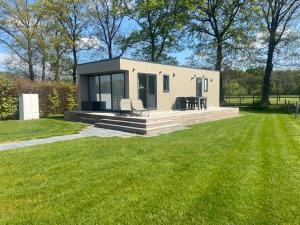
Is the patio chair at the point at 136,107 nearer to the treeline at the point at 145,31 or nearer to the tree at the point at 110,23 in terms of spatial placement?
the treeline at the point at 145,31

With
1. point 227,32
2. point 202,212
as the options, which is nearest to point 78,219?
point 202,212

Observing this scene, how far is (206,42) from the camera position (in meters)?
26.5

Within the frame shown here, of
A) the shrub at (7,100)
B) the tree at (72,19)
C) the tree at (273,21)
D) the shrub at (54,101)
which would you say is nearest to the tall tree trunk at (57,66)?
the tree at (72,19)

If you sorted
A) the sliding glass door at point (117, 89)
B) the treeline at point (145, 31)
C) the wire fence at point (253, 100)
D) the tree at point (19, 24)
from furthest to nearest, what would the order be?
the wire fence at point (253, 100) → the treeline at point (145, 31) → the tree at point (19, 24) → the sliding glass door at point (117, 89)

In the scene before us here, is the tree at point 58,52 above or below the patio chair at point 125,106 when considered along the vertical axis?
above

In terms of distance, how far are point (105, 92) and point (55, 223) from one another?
1080 centimetres

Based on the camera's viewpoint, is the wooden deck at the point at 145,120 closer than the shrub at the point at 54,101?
Yes

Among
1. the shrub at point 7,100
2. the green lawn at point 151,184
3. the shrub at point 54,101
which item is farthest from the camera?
the shrub at point 54,101

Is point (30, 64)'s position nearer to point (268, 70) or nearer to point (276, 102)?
point (268, 70)

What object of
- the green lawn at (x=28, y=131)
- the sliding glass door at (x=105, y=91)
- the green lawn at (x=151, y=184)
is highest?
the sliding glass door at (x=105, y=91)

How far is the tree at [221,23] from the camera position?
2370cm

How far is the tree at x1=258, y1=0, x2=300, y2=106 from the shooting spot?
23.3 meters

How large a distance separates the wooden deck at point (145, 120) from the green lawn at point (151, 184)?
8.36 ft

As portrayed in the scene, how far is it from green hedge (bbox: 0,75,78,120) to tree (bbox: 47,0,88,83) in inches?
364
